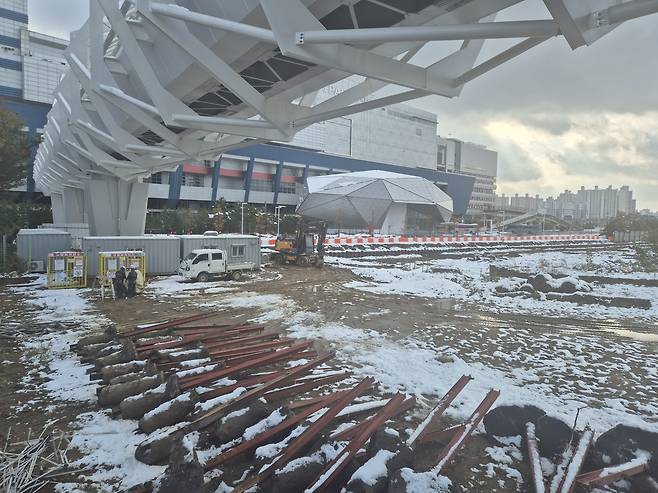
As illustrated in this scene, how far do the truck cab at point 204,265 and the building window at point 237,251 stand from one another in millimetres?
1645

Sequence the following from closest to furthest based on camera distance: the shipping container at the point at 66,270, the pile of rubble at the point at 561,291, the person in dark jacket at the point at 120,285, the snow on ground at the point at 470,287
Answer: the snow on ground at the point at 470,287 → the pile of rubble at the point at 561,291 → the person in dark jacket at the point at 120,285 → the shipping container at the point at 66,270

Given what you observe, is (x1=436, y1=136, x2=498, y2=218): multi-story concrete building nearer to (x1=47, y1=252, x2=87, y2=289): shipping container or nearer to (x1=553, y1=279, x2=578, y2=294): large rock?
(x1=553, y1=279, x2=578, y2=294): large rock

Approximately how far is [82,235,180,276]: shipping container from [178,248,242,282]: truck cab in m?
1.30

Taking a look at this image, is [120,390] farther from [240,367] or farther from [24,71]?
[24,71]

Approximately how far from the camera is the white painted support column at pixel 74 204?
40.3m

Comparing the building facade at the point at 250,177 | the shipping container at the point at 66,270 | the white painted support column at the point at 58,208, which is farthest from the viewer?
the building facade at the point at 250,177

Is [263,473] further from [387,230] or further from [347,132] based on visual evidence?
[347,132]

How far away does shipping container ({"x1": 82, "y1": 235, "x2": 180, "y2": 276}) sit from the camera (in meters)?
22.0

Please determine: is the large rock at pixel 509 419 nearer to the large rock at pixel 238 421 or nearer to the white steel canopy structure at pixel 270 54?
the large rock at pixel 238 421

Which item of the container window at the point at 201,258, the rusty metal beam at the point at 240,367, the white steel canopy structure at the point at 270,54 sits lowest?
the rusty metal beam at the point at 240,367

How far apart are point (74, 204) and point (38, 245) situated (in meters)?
18.3

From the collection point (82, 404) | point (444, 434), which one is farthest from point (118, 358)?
point (444, 434)

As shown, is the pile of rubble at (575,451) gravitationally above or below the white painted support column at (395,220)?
below

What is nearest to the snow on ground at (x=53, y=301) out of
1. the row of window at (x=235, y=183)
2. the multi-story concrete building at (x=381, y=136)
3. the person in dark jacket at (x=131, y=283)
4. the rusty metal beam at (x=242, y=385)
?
the person in dark jacket at (x=131, y=283)
